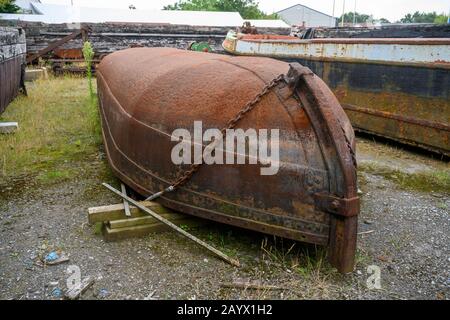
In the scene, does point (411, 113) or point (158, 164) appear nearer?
→ point (158, 164)

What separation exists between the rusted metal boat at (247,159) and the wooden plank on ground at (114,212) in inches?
3.5

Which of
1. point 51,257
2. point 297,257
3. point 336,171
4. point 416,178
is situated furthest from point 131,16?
point 336,171

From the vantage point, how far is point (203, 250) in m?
2.94

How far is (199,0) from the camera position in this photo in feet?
168

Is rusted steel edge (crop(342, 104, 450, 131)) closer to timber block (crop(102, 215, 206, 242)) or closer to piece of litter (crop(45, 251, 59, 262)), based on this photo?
timber block (crop(102, 215, 206, 242))

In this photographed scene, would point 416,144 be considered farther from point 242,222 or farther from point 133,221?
point 133,221

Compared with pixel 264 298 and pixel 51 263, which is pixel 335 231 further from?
pixel 51 263

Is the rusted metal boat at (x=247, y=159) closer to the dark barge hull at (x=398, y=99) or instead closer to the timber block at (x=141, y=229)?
the timber block at (x=141, y=229)

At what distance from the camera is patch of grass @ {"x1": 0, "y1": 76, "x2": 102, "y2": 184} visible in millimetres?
4637

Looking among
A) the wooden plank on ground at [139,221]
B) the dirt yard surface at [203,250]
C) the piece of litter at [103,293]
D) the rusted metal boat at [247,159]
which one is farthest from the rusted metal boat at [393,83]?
the piece of litter at [103,293]

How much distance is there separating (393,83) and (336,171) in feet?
12.9

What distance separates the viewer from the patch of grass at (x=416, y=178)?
440 centimetres

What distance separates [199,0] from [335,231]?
53174 mm
